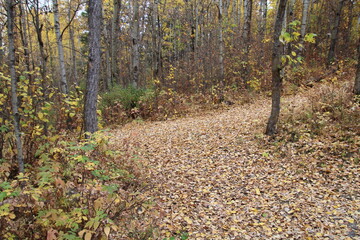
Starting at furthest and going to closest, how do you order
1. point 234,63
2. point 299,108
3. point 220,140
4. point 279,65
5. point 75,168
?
1. point 234,63
2. point 299,108
3. point 220,140
4. point 279,65
5. point 75,168

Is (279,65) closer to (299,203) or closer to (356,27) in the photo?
(299,203)

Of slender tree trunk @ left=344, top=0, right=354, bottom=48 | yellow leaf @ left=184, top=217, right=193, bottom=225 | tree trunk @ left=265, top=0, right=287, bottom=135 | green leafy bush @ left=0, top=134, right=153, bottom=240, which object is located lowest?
yellow leaf @ left=184, top=217, right=193, bottom=225

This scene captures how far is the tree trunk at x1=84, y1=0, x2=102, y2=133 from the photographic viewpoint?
567cm

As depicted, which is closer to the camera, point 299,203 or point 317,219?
point 317,219

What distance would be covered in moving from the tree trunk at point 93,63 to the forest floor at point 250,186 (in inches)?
66.1

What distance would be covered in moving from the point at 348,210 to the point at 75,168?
4592 mm

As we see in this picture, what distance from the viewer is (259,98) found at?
11.7 m

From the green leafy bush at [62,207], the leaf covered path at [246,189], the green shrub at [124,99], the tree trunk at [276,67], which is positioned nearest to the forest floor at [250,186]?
the leaf covered path at [246,189]

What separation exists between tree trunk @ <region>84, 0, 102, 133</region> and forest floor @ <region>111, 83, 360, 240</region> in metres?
1.68

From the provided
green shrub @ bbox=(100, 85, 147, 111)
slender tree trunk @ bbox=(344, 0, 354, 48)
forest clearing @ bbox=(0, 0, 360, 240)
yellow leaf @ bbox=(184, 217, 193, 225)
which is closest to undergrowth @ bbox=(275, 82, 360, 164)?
forest clearing @ bbox=(0, 0, 360, 240)

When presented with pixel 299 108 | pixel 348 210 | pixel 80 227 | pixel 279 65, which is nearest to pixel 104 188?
pixel 80 227

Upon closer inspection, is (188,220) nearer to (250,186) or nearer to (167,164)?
(250,186)

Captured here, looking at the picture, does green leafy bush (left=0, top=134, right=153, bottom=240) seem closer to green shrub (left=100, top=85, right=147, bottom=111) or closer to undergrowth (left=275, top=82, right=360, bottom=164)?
undergrowth (left=275, top=82, right=360, bottom=164)

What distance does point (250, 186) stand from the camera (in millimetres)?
4867
